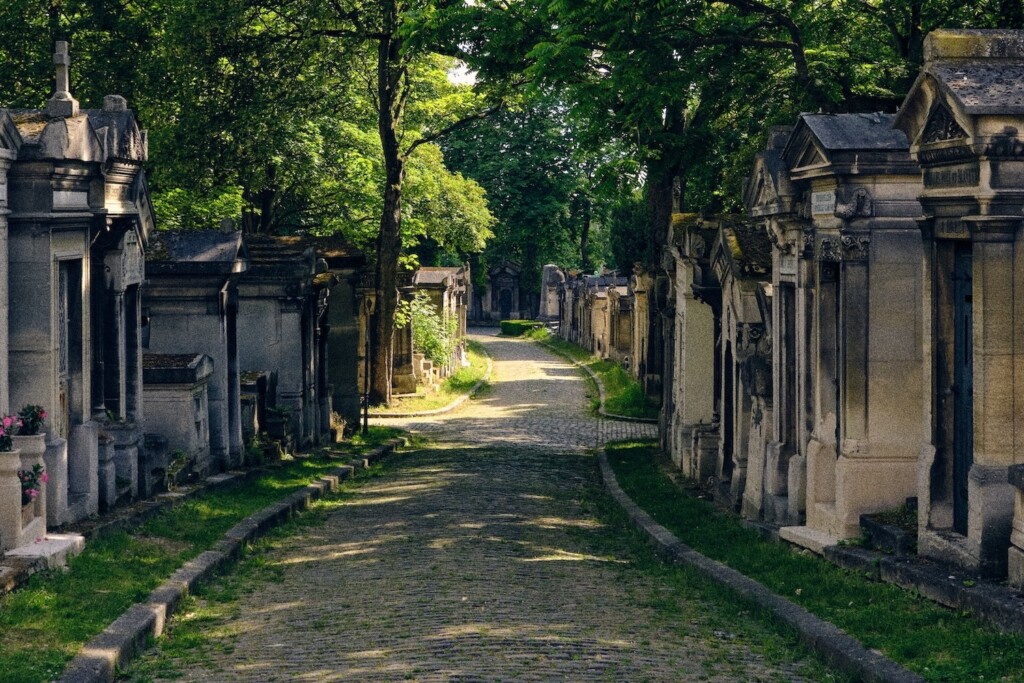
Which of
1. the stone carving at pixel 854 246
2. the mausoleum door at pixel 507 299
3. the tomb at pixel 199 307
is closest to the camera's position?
the stone carving at pixel 854 246

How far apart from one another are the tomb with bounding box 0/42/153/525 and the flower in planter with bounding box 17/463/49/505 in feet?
2.42

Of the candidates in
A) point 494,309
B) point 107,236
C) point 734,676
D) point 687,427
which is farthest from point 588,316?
point 734,676

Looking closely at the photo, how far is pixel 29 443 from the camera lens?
415 inches

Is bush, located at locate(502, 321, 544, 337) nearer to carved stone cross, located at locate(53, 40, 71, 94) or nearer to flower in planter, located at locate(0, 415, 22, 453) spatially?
carved stone cross, located at locate(53, 40, 71, 94)

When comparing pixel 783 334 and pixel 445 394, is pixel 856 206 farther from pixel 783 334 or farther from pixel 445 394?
pixel 445 394

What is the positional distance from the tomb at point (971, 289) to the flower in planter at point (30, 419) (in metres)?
6.39

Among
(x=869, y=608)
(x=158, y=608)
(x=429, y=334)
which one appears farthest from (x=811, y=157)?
(x=429, y=334)

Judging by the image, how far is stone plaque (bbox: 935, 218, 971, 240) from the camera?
9.22 meters

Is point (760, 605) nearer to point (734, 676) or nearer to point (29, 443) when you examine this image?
point (734, 676)

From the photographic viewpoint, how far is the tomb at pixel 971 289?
8.87 m

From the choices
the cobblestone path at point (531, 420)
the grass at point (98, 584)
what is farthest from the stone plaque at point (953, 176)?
the cobblestone path at point (531, 420)

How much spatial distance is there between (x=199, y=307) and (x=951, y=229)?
9.81 meters

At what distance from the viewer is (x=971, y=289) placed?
9438mm

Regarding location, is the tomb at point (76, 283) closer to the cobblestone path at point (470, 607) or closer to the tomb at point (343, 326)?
the cobblestone path at point (470, 607)
